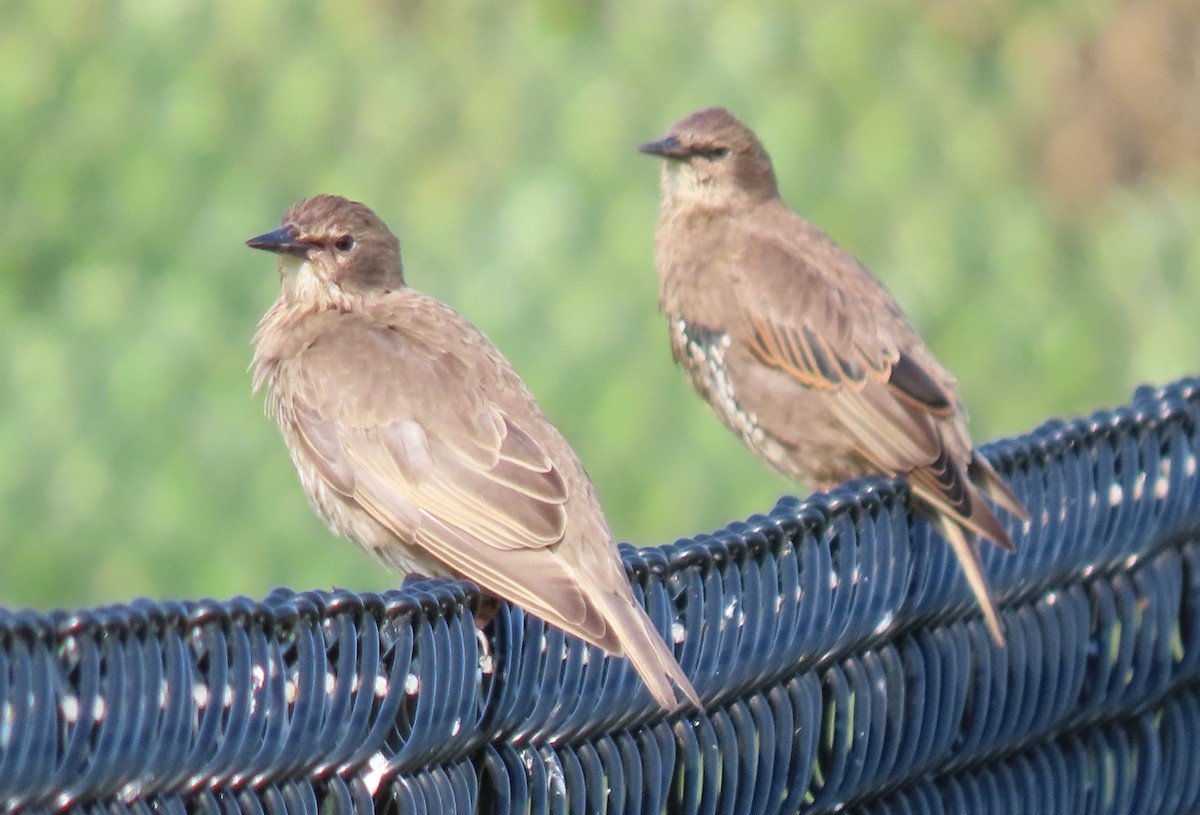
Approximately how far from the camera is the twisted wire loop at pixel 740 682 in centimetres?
256

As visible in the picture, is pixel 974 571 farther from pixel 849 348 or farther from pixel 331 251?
pixel 331 251

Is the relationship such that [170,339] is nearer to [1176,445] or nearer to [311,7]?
[311,7]

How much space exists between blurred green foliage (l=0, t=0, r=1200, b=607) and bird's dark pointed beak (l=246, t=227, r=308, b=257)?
3.78 m

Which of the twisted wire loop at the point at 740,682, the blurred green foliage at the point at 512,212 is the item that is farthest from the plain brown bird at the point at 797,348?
the blurred green foliage at the point at 512,212

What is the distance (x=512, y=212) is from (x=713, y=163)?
9.94ft

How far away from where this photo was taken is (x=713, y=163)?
6.81m

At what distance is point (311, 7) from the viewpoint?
33.6 ft

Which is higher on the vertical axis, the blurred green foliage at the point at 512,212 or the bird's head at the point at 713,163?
the blurred green foliage at the point at 512,212

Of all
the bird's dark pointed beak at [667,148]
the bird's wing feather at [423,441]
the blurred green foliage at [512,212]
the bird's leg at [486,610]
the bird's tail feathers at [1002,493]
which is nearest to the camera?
the bird's leg at [486,610]

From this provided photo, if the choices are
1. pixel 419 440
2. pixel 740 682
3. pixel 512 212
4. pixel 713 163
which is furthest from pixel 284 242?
pixel 512 212

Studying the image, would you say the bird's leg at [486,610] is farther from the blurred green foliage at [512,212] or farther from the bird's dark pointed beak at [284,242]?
the blurred green foliage at [512,212]

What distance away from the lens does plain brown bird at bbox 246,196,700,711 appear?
13.0 feet

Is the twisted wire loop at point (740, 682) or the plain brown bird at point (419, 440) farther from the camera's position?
the plain brown bird at point (419, 440)

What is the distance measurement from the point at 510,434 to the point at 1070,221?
6230 millimetres
